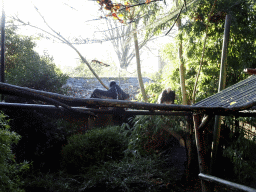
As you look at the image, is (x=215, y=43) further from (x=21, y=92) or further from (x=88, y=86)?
(x=88, y=86)

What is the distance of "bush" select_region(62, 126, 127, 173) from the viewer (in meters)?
5.06

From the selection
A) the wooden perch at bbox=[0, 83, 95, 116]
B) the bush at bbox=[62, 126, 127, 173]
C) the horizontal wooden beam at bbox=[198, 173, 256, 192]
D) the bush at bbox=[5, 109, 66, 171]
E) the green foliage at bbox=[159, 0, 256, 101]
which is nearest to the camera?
the wooden perch at bbox=[0, 83, 95, 116]

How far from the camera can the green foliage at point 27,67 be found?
664 centimetres

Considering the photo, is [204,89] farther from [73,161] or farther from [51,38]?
[51,38]

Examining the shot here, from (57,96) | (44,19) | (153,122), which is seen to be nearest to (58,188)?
(153,122)

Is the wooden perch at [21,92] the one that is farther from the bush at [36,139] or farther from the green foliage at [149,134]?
the bush at [36,139]

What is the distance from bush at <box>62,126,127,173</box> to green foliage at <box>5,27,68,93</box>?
2.16 m

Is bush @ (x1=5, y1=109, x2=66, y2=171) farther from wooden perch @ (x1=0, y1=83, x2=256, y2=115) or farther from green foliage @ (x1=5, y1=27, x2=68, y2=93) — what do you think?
wooden perch @ (x1=0, y1=83, x2=256, y2=115)

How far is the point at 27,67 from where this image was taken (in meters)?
6.79

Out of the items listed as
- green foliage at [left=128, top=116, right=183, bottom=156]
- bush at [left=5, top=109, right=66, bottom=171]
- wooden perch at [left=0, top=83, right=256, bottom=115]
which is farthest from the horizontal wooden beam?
bush at [left=5, top=109, right=66, bottom=171]

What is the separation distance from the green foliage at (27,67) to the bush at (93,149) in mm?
2156

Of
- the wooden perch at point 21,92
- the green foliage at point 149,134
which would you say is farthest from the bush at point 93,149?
the wooden perch at point 21,92

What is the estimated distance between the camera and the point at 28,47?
7840mm

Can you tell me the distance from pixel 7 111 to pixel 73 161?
185 centimetres
